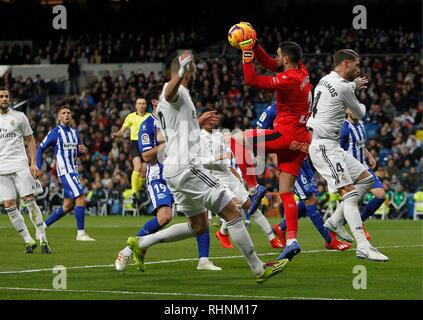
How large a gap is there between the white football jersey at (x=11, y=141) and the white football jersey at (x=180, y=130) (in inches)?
225

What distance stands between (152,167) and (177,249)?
3.66 m

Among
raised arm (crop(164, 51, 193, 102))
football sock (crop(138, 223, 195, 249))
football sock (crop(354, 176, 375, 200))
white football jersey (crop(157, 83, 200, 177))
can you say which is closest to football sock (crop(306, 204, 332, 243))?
football sock (crop(354, 176, 375, 200))

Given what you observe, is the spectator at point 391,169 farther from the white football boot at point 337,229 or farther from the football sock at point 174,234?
the football sock at point 174,234

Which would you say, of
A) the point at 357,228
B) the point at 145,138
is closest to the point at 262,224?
the point at 357,228

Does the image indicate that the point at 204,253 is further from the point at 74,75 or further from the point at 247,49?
the point at 74,75

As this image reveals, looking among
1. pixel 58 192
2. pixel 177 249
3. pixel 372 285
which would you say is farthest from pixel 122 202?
pixel 372 285

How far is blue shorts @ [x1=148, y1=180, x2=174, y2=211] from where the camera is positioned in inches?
487

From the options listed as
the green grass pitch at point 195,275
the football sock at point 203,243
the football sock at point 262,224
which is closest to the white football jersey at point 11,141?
the green grass pitch at point 195,275

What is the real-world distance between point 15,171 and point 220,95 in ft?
76.1

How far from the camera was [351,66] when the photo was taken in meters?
12.4

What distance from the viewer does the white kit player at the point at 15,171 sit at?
14992 mm

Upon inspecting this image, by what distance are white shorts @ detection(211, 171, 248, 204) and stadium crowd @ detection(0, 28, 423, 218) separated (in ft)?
44.8

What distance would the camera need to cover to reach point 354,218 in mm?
12430
